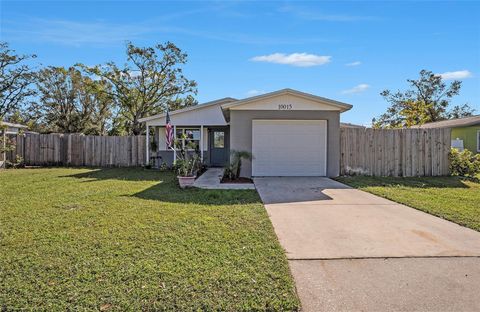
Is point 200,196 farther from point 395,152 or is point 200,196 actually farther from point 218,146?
point 218,146

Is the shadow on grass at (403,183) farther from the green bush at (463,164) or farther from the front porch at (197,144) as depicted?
the front porch at (197,144)

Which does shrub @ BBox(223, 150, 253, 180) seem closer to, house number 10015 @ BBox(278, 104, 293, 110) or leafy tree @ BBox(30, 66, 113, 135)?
house number 10015 @ BBox(278, 104, 293, 110)

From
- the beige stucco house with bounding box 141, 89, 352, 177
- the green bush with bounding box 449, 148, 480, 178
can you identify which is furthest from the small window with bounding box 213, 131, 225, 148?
the green bush with bounding box 449, 148, 480, 178

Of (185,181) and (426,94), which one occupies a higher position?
(426,94)

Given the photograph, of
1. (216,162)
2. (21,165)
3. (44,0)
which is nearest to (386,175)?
(216,162)

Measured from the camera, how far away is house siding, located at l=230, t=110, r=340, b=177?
11.1 meters

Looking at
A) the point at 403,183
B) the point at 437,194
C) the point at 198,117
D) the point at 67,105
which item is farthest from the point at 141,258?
the point at 67,105

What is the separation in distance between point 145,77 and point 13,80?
11.4 metres

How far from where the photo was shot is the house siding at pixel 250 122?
438 inches

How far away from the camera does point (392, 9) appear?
9133mm

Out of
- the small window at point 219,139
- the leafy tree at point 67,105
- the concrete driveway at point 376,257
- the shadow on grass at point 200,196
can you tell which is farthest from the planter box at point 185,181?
the leafy tree at point 67,105

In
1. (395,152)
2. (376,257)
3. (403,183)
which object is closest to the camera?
(376,257)

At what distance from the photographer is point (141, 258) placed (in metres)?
3.58

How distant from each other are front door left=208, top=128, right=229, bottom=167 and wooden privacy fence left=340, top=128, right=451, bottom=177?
24.6ft
